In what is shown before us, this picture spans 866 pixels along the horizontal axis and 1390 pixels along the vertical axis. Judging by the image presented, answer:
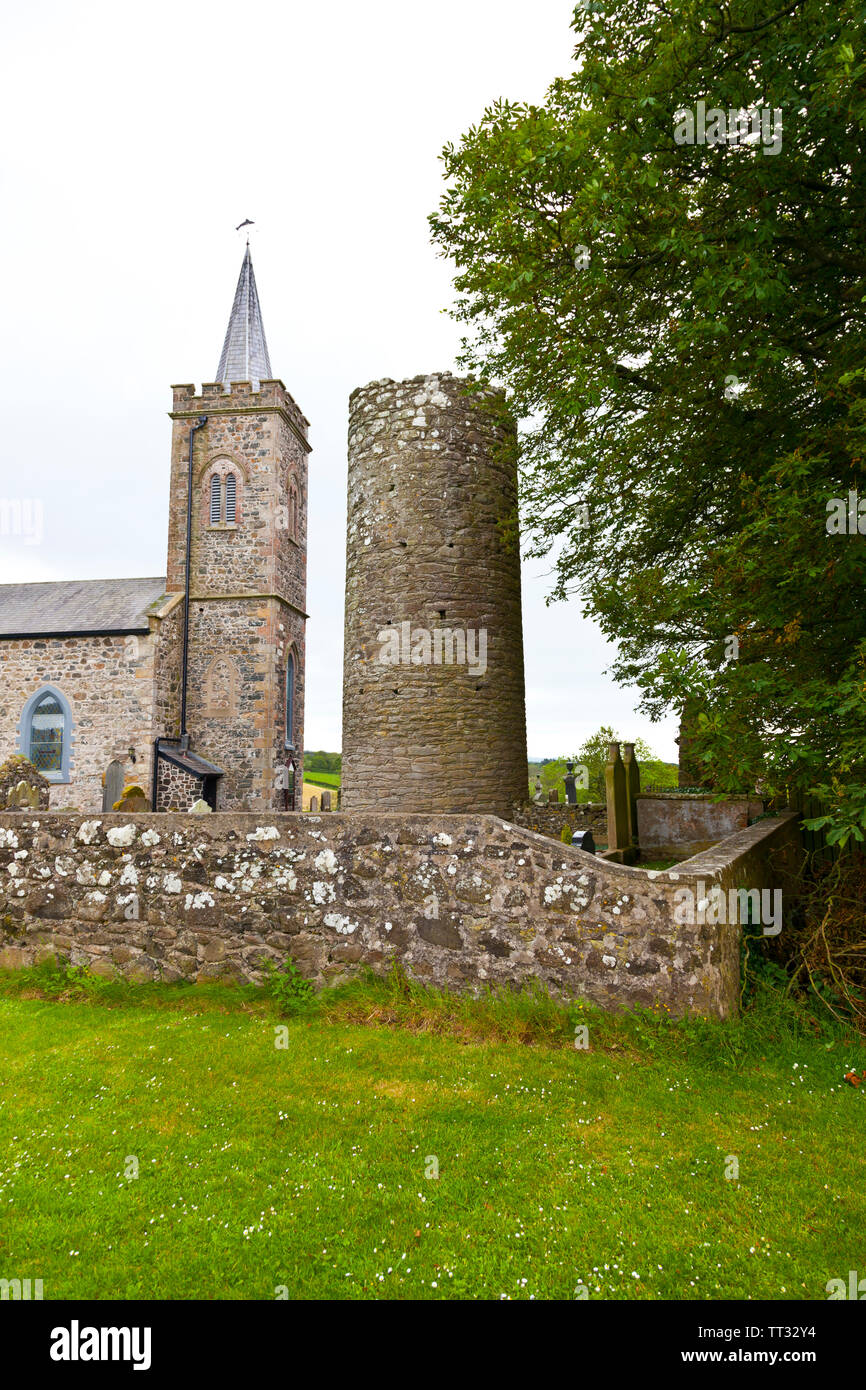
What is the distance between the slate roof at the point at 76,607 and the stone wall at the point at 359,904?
15.7 metres

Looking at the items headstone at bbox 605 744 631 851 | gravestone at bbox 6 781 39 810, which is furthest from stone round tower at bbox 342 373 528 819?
gravestone at bbox 6 781 39 810

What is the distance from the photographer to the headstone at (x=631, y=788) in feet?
36.0

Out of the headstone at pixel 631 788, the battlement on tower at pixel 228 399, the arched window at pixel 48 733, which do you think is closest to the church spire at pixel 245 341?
the battlement on tower at pixel 228 399

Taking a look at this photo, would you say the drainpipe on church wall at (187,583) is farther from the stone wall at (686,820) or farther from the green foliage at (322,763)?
the green foliage at (322,763)

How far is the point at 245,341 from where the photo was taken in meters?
27.4

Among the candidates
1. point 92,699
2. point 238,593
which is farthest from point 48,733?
point 238,593

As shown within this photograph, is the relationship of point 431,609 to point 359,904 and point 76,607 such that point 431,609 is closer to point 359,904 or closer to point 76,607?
point 359,904

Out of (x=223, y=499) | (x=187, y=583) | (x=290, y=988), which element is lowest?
(x=290, y=988)

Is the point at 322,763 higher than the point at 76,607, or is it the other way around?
the point at 76,607

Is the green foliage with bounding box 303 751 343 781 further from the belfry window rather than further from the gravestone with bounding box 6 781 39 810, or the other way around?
the gravestone with bounding box 6 781 39 810

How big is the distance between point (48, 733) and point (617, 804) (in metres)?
17.9

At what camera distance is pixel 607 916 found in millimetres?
5098
